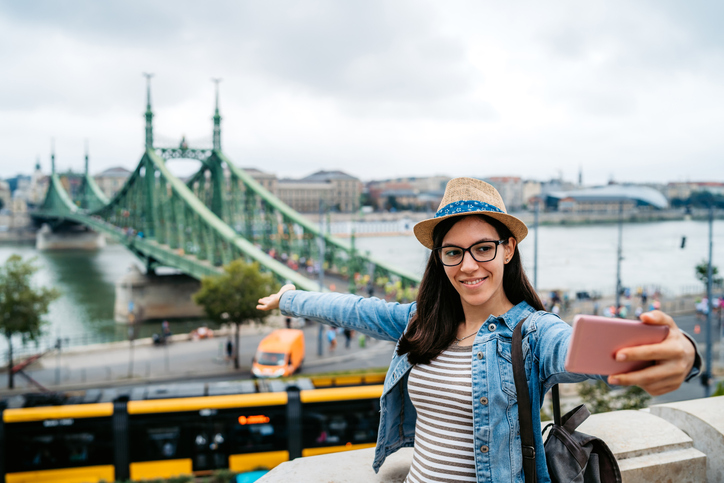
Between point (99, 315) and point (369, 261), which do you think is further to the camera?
point (99, 315)

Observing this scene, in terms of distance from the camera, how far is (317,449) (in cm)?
756

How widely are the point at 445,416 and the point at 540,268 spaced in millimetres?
34284

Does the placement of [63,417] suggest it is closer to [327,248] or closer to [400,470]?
[400,470]

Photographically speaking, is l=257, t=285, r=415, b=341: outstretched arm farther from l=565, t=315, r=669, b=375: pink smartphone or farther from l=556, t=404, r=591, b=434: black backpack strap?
l=565, t=315, r=669, b=375: pink smartphone

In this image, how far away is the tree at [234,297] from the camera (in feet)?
52.2

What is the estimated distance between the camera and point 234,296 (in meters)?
16.0

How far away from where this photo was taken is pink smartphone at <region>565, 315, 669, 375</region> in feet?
3.56

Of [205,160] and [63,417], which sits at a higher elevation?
[205,160]

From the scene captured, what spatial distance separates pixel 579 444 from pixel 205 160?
29508 mm

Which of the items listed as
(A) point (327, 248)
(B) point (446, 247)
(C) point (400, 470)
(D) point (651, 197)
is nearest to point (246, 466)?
(C) point (400, 470)

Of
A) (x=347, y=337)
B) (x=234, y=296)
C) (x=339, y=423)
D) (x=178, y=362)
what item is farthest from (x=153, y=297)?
(x=339, y=423)

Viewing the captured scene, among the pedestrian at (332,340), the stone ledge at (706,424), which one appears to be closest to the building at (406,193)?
the pedestrian at (332,340)

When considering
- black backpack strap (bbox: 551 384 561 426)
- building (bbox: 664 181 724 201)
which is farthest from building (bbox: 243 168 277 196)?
Answer: black backpack strap (bbox: 551 384 561 426)

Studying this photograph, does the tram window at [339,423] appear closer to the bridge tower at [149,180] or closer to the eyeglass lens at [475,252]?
the eyeglass lens at [475,252]
